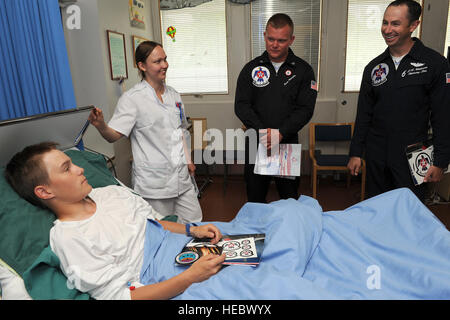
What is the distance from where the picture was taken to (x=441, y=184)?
3.36 metres

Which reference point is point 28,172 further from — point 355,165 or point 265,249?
point 355,165

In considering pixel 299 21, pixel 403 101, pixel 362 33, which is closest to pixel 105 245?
pixel 403 101

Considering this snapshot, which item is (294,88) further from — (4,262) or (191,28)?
(191,28)

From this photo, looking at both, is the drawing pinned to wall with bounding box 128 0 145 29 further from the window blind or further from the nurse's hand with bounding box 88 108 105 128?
the nurse's hand with bounding box 88 108 105 128

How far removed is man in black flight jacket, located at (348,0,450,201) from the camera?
1748 millimetres

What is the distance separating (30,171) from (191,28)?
3.34m

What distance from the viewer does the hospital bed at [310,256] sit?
0.99 metres

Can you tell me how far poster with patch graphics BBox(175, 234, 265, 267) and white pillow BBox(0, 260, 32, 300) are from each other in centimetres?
52

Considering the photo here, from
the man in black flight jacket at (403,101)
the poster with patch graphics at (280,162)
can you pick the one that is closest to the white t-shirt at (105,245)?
the poster with patch graphics at (280,162)

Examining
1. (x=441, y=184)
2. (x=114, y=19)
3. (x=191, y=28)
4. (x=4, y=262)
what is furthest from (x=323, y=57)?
(x=4, y=262)

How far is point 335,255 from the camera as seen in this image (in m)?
1.22

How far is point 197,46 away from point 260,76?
2182mm

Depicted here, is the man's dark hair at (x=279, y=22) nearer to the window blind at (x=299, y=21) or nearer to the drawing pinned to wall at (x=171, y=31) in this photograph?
the window blind at (x=299, y=21)

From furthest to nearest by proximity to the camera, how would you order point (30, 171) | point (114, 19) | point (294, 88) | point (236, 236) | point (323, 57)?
point (323, 57), point (114, 19), point (294, 88), point (236, 236), point (30, 171)
